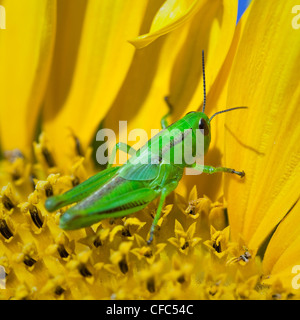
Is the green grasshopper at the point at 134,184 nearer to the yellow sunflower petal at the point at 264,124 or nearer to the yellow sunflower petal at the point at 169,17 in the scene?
the yellow sunflower petal at the point at 264,124

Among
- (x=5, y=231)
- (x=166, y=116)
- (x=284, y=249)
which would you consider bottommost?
(x=284, y=249)

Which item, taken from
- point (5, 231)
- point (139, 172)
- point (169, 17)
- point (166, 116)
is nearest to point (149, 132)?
point (166, 116)

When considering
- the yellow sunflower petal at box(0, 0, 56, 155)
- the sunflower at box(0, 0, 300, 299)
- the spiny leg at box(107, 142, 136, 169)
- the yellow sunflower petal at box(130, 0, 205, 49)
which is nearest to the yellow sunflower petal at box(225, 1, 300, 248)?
the sunflower at box(0, 0, 300, 299)

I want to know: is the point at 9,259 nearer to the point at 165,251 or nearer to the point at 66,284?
the point at 66,284

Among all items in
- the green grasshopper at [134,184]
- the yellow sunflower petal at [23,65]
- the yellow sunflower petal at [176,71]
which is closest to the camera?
the green grasshopper at [134,184]

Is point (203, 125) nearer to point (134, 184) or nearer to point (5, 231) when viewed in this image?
point (134, 184)

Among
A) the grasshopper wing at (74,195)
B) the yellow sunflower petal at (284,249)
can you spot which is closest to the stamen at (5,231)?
the grasshopper wing at (74,195)

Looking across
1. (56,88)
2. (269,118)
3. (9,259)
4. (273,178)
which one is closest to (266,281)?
(273,178)
